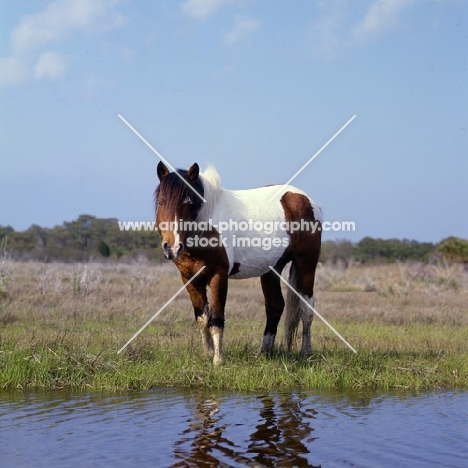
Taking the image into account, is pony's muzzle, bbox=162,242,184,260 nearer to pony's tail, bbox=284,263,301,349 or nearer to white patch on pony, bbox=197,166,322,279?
white patch on pony, bbox=197,166,322,279

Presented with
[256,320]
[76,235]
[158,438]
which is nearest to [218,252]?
[158,438]

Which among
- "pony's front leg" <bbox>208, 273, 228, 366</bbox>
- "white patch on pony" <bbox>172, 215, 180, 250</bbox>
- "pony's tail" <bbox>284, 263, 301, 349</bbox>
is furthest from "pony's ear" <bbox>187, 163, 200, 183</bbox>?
"pony's tail" <bbox>284, 263, 301, 349</bbox>

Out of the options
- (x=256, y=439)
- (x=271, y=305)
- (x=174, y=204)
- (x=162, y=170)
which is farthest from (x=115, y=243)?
(x=256, y=439)

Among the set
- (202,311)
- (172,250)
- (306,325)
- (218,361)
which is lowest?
(218,361)

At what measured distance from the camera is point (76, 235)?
55094 millimetres

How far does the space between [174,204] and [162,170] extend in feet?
1.56

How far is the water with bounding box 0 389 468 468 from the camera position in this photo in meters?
4.74

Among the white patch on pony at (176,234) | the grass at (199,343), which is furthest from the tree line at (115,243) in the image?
the white patch on pony at (176,234)

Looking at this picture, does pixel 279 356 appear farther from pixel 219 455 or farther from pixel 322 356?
pixel 219 455

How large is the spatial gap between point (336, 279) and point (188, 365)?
51.4 ft

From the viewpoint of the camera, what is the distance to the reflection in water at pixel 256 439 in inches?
186

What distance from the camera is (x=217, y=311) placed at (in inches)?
305

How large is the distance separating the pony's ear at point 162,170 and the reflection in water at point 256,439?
8.23 ft

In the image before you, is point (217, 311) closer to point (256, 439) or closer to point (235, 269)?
point (235, 269)
